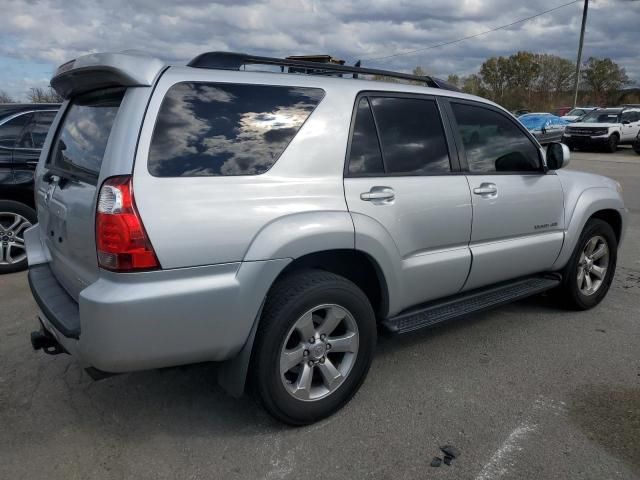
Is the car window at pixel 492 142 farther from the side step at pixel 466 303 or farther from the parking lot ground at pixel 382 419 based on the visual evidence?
the parking lot ground at pixel 382 419

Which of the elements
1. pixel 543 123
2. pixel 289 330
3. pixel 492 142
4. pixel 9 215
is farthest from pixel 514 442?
pixel 543 123

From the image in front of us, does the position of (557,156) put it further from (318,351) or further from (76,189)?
(76,189)

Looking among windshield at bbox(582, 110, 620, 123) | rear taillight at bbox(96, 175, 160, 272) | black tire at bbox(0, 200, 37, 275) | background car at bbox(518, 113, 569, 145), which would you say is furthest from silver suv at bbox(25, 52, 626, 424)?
windshield at bbox(582, 110, 620, 123)

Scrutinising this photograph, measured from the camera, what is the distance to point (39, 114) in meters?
6.09

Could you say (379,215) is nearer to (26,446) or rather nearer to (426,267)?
(426,267)

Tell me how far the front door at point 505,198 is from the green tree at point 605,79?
5236 cm

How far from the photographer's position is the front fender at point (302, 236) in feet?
8.51

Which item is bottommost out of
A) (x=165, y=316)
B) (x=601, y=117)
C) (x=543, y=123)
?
(x=543, y=123)

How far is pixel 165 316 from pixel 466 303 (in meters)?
2.14

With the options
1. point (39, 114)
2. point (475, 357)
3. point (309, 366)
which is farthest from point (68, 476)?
point (39, 114)

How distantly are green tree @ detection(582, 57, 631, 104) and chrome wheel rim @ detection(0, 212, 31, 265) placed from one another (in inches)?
2106

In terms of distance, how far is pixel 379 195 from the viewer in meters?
3.08

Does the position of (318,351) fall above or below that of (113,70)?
below

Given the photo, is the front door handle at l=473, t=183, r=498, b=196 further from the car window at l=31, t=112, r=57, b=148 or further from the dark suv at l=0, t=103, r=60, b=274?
the car window at l=31, t=112, r=57, b=148
